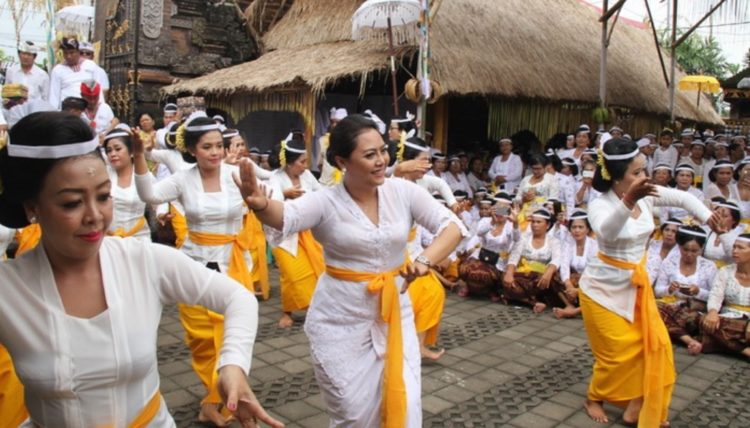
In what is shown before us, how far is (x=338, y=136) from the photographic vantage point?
10.5 ft

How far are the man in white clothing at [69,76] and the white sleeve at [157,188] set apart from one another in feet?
16.3

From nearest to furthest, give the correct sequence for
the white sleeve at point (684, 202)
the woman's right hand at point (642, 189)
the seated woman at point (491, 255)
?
1. the woman's right hand at point (642, 189)
2. the white sleeve at point (684, 202)
3. the seated woman at point (491, 255)

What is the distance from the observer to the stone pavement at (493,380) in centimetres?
439

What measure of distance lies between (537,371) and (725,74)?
142 ft

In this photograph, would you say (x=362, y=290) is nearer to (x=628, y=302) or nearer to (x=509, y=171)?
(x=628, y=302)

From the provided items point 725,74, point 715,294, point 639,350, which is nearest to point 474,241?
point 715,294

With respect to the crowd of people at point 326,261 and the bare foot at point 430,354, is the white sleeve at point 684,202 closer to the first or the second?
the crowd of people at point 326,261

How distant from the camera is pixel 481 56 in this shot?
11.6 m

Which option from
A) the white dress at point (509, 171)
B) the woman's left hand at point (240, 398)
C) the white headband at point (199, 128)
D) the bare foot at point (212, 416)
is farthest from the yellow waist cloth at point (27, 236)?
the white dress at point (509, 171)

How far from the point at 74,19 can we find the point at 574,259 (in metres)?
13.7

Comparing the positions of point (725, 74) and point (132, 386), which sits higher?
point (725, 74)

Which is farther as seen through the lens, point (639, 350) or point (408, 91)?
point (408, 91)

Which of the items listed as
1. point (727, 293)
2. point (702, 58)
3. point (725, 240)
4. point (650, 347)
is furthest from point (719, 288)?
point (702, 58)

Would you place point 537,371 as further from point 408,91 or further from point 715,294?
point 408,91
